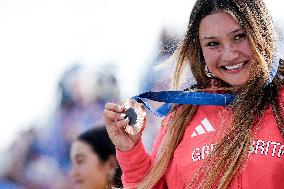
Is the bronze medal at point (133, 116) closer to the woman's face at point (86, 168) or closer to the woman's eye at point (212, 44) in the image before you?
the woman's eye at point (212, 44)

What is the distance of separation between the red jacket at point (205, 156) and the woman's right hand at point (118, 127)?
27 mm

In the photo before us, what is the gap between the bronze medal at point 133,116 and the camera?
2.58 m

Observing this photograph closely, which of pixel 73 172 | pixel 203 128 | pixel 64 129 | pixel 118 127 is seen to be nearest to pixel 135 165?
pixel 118 127

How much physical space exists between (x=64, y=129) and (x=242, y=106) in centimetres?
218

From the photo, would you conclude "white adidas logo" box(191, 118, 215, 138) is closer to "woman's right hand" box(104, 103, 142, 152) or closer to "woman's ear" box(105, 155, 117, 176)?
"woman's right hand" box(104, 103, 142, 152)

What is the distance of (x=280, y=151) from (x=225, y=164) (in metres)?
0.19

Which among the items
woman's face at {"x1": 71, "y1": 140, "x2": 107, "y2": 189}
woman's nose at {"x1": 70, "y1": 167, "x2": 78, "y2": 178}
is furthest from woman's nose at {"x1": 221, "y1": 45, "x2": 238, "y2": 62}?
woman's nose at {"x1": 70, "y1": 167, "x2": 78, "y2": 178}

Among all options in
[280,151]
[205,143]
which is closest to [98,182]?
[205,143]

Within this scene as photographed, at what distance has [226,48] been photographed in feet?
8.24

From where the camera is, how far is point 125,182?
8.84ft

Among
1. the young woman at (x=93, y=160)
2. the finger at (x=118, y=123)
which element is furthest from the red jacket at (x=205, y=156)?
the young woman at (x=93, y=160)

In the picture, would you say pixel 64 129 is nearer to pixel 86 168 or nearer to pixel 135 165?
pixel 86 168

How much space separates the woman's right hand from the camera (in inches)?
100

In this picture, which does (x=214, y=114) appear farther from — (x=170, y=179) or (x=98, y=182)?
(x=98, y=182)
